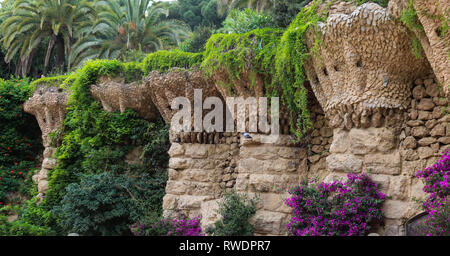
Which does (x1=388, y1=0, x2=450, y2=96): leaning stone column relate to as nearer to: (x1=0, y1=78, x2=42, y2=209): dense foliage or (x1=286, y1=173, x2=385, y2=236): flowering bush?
(x1=286, y1=173, x2=385, y2=236): flowering bush

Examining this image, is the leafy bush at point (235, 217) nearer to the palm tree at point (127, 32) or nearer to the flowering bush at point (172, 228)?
the flowering bush at point (172, 228)

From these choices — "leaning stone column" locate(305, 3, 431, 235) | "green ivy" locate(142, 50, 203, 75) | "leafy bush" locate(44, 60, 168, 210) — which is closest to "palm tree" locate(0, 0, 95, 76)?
"leafy bush" locate(44, 60, 168, 210)

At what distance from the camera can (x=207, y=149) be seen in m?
8.76

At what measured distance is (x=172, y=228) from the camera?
771cm

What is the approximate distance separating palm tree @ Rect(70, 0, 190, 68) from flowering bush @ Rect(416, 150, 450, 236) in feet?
43.8

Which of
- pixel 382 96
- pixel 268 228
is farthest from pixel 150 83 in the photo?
pixel 382 96

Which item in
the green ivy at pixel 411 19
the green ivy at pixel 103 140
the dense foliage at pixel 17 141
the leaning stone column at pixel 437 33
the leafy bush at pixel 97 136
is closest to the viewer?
the leaning stone column at pixel 437 33

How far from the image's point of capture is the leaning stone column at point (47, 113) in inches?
478

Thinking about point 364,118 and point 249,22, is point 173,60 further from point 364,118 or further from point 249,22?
point 364,118

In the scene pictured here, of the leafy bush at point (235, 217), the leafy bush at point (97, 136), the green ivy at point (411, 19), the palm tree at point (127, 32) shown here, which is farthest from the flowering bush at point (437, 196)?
the palm tree at point (127, 32)

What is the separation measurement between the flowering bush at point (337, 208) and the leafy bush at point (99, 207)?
4345mm
